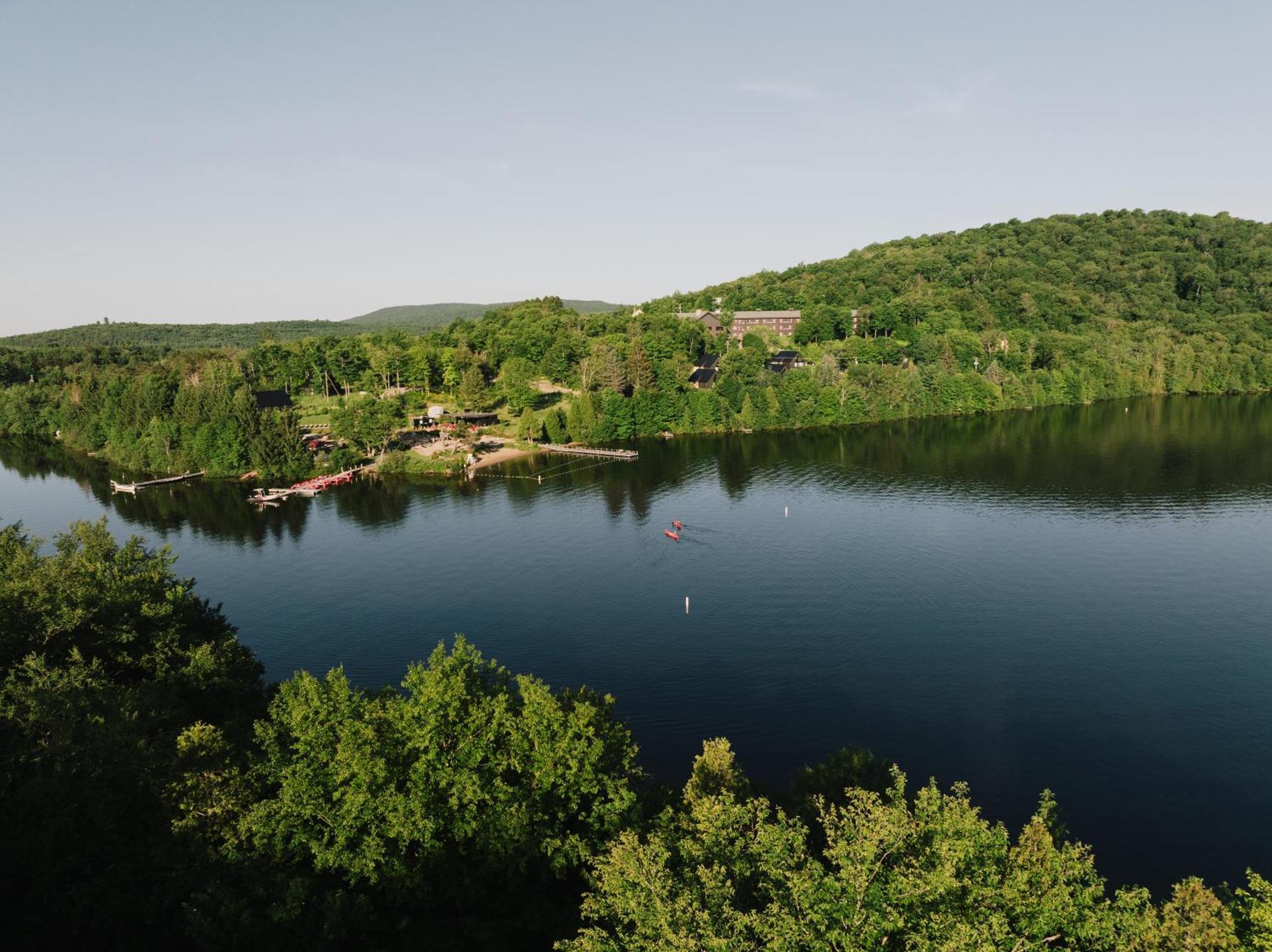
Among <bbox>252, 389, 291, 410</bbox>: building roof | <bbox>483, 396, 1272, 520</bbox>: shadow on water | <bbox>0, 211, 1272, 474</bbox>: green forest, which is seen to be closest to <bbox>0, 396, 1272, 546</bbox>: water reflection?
<bbox>483, 396, 1272, 520</bbox>: shadow on water

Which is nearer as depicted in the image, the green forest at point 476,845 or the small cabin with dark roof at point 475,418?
the green forest at point 476,845

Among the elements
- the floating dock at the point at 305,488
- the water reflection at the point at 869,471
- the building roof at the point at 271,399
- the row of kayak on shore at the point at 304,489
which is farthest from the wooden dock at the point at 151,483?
the floating dock at the point at 305,488

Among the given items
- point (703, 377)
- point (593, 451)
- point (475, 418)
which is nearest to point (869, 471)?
point (593, 451)

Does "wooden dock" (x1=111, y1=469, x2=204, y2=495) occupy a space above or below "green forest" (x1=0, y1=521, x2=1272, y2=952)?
above

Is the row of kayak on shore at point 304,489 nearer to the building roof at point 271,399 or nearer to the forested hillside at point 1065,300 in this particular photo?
the building roof at point 271,399

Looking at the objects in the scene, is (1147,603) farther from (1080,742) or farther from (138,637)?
(138,637)

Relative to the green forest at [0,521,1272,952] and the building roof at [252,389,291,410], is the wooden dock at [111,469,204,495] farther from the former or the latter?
the green forest at [0,521,1272,952]

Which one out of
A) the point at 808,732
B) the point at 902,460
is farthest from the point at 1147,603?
the point at 902,460
